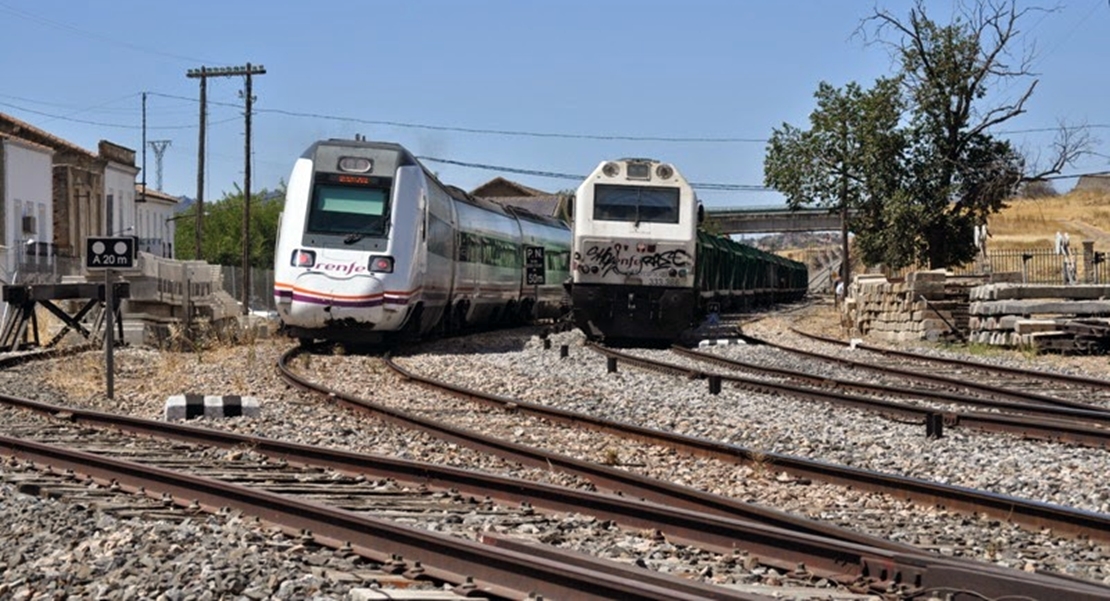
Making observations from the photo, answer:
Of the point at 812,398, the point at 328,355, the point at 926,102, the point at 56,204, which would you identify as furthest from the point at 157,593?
the point at 56,204

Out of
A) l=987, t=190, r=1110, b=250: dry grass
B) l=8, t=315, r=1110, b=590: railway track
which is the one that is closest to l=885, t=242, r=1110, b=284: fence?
l=8, t=315, r=1110, b=590: railway track

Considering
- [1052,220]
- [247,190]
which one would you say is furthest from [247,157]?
[1052,220]

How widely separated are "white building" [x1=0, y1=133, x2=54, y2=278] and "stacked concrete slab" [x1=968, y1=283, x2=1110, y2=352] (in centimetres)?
3294

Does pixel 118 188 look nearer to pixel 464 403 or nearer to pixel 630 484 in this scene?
pixel 464 403

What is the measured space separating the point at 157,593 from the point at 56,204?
57.5 meters

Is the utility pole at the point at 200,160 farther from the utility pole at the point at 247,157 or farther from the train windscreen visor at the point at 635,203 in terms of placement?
the train windscreen visor at the point at 635,203

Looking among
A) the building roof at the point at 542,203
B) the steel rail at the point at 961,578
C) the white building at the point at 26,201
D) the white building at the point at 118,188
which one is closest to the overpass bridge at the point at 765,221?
the building roof at the point at 542,203

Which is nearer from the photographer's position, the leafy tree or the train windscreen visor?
the train windscreen visor

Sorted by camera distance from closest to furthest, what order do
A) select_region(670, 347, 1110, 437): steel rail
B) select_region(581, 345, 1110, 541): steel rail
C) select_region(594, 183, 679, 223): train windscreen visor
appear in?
select_region(581, 345, 1110, 541): steel rail → select_region(670, 347, 1110, 437): steel rail → select_region(594, 183, 679, 223): train windscreen visor

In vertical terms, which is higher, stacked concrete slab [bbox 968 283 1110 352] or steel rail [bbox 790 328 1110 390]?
stacked concrete slab [bbox 968 283 1110 352]

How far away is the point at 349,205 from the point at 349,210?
10cm

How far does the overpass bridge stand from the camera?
106625mm

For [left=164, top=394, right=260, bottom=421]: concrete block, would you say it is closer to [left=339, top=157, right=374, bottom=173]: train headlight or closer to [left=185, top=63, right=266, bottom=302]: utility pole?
[left=339, top=157, right=374, bottom=173]: train headlight

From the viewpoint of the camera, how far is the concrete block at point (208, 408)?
517 inches
